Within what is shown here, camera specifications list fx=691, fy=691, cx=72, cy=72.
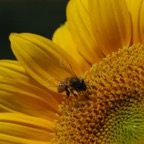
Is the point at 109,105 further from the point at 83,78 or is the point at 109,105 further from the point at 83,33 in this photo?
the point at 83,33

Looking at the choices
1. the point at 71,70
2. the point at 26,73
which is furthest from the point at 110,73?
the point at 26,73

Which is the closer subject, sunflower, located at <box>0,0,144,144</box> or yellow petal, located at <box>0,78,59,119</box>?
sunflower, located at <box>0,0,144,144</box>

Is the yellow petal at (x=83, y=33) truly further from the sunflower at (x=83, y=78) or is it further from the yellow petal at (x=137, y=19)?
the yellow petal at (x=137, y=19)

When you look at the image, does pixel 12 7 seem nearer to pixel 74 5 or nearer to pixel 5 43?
pixel 5 43

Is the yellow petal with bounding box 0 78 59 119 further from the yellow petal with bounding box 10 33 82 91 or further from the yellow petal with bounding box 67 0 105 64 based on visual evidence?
the yellow petal with bounding box 67 0 105 64

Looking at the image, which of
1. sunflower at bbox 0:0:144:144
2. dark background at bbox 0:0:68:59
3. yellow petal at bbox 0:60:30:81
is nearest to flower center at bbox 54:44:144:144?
sunflower at bbox 0:0:144:144

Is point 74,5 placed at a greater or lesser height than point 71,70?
greater

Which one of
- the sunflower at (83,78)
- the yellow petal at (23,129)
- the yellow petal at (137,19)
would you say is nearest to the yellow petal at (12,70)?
the sunflower at (83,78)
